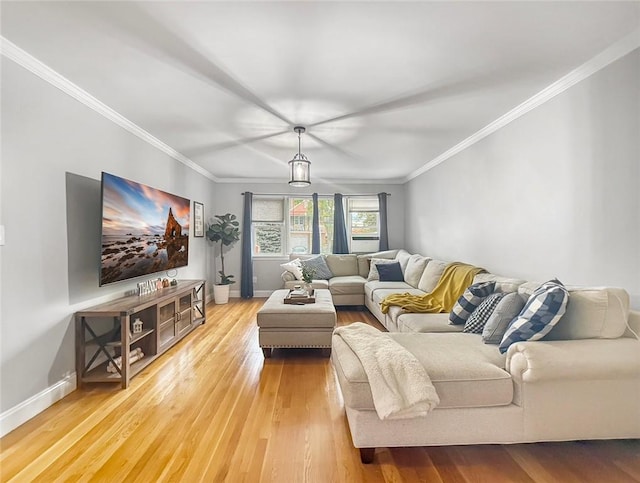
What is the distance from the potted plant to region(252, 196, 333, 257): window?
0.70 metres

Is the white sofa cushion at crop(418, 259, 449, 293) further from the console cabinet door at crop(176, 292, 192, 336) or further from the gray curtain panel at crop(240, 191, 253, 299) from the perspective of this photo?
the gray curtain panel at crop(240, 191, 253, 299)

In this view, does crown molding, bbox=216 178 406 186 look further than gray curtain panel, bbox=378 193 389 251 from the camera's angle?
No

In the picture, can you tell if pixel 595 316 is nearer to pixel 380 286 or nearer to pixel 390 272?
pixel 380 286

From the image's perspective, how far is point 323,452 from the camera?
5.98ft

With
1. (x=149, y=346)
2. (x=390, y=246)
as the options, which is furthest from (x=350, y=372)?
(x=390, y=246)

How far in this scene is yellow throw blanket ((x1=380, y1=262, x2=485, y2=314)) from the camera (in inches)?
134

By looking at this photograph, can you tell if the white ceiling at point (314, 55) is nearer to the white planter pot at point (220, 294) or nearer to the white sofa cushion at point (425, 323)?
the white sofa cushion at point (425, 323)

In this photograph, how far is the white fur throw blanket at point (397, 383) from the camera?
161 cm

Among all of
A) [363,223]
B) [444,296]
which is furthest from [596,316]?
[363,223]

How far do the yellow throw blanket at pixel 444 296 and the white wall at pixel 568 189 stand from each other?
34 centimetres

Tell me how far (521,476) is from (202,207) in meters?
5.57

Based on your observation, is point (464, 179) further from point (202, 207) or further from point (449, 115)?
point (202, 207)

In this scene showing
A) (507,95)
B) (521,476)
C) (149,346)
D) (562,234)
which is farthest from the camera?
(149,346)

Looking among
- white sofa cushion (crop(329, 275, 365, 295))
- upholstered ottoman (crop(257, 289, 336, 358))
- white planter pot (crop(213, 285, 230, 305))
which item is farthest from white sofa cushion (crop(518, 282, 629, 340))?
white planter pot (crop(213, 285, 230, 305))
